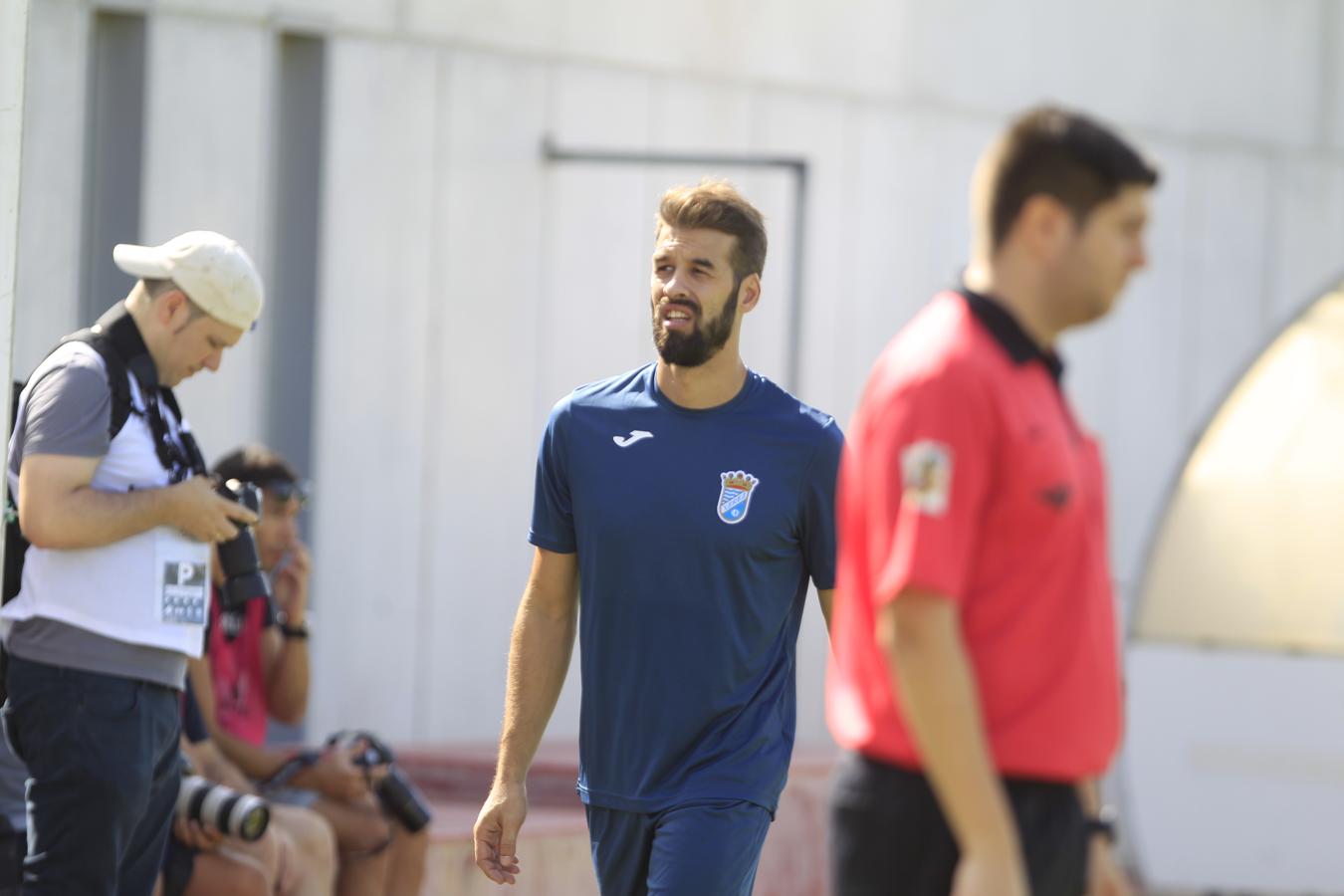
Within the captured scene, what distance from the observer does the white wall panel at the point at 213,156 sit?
8797mm

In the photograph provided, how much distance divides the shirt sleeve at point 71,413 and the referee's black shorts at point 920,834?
2.35m

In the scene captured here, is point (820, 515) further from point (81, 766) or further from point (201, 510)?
point (81, 766)

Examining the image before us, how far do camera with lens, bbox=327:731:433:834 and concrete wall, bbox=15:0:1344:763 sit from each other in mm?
2567

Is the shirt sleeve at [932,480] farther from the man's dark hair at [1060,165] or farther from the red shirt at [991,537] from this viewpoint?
the man's dark hair at [1060,165]

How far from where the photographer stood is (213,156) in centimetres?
897

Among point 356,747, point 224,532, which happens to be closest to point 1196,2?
point 356,747

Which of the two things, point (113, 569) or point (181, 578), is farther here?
point (181, 578)

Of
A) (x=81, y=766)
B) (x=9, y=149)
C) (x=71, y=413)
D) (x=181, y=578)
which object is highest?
(x=9, y=149)

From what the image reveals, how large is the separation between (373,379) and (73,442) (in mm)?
4966

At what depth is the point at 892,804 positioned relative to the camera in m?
2.87

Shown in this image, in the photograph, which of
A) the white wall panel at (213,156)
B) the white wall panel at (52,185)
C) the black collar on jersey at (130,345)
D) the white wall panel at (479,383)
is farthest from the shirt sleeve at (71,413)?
the white wall panel at (479,383)

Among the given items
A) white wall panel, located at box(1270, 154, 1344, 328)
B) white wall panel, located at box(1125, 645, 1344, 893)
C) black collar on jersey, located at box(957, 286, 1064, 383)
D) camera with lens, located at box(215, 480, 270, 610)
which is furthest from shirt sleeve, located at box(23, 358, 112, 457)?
white wall panel, located at box(1270, 154, 1344, 328)

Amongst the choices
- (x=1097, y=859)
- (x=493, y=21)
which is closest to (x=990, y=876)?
(x=1097, y=859)

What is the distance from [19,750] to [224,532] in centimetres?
64
